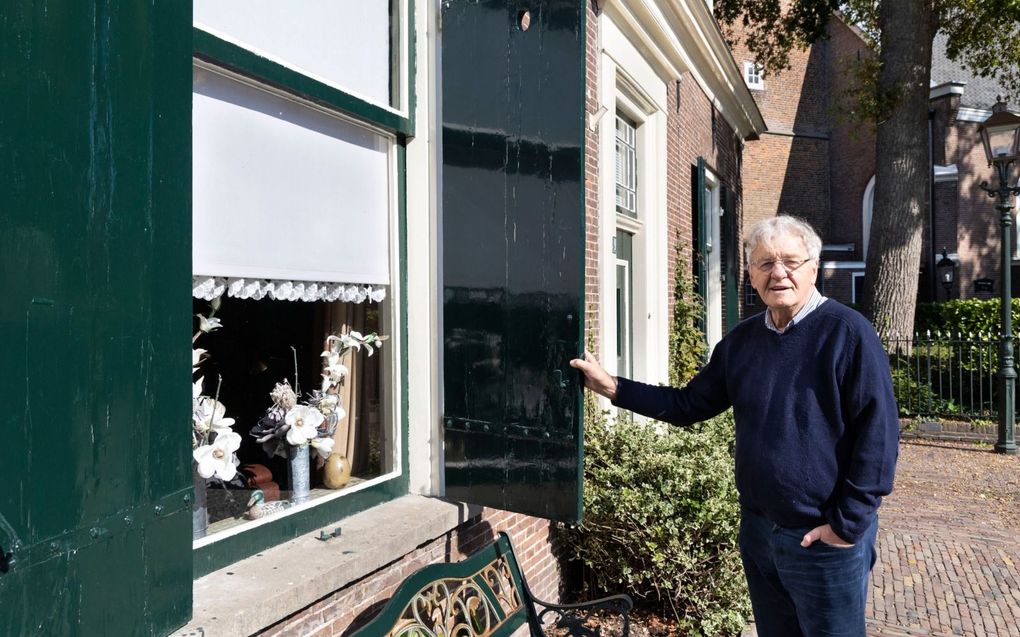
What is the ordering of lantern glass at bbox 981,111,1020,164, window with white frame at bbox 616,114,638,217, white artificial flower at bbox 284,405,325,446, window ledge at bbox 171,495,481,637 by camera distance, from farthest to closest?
lantern glass at bbox 981,111,1020,164 < window with white frame at bbox 616,114,638,217 < white artificial flower at bbox 284,405,325,446 < window ledge at bbox 171,495,481,637

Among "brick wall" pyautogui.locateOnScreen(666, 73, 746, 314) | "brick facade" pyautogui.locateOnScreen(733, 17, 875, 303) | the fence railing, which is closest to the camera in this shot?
"brick wall" pyautogui.locateOnScreen(666, 73, 746, 314)

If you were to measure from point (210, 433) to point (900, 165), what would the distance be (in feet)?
40.0

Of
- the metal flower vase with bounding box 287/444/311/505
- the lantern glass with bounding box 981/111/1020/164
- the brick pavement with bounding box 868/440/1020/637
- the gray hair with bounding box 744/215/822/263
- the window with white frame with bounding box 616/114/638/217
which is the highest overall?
the lantern glass with bounding box 981/111/1020/164

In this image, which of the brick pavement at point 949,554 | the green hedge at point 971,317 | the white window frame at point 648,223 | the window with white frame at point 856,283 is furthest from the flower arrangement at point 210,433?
the window with white frame at point 856,283

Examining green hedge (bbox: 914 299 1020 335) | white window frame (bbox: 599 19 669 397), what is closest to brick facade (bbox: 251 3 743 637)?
white window frame (bbox: 599 19 669 397)

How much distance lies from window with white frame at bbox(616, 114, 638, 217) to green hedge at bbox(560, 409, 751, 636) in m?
2.82

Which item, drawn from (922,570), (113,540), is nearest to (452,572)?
(113,540)

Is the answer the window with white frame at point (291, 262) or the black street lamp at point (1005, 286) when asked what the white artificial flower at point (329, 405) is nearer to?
the window with white frame at point (291, 262)

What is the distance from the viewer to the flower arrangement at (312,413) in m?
2.74

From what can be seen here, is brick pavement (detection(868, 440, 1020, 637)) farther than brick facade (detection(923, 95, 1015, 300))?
No

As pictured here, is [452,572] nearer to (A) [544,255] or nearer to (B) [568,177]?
(A) [544,255]

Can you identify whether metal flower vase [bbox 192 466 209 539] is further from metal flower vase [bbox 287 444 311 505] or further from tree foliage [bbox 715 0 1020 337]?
tree foliage [bbox 715 0 1020 337]

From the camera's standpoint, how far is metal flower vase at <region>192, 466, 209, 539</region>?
7.45ft

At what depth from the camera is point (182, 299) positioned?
1.78m
